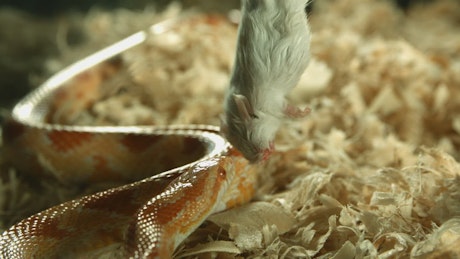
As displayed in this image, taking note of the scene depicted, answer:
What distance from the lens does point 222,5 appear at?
657 cm

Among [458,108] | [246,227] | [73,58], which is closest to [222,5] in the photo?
[73,58]

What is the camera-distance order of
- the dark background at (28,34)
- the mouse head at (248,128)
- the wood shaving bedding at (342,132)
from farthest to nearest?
the dark background at (28,34)
the wood shaving bedding at (342,132)
the mouse head at (248,128)

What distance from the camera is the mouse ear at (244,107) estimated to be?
1853mm

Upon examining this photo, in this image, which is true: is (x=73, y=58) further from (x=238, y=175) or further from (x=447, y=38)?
(x=447, y=38)

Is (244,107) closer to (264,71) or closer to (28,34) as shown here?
(264,71)

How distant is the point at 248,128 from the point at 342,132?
5.88 feet

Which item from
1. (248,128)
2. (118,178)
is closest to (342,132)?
(118,178)

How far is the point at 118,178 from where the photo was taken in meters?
3.16

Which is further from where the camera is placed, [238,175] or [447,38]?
[447,38]

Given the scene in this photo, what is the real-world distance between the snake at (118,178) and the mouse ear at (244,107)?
42cm

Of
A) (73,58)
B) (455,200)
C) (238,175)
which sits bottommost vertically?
(455,200)

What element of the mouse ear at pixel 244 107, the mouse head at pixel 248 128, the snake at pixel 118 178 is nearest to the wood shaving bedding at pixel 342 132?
the snake at pixel 118 178

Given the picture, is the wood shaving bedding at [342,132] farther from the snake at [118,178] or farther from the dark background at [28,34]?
the dark background at [28,34]

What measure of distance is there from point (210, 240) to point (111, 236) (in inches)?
16.0
